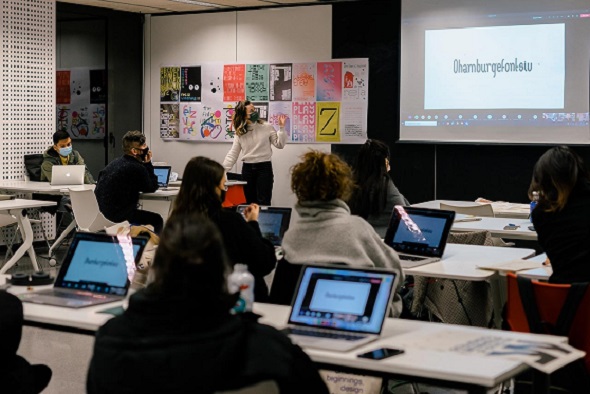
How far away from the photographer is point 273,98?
39.9 feet

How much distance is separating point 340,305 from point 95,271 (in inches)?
48.7

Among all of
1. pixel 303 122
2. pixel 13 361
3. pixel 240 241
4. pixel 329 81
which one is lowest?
pixel 13 361

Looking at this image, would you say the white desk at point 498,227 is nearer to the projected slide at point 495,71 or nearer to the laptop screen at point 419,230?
the laptop screen at point 419,230

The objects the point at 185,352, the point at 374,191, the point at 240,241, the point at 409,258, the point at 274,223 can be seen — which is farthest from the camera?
the point at 374,191

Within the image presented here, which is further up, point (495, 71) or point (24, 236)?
point (495, 71)

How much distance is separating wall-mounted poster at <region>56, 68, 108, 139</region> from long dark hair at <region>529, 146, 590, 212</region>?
9.14m

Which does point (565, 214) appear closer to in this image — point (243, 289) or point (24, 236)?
point (243, 289)

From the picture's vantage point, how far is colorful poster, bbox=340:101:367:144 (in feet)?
37.7

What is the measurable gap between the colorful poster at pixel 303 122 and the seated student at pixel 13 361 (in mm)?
8512

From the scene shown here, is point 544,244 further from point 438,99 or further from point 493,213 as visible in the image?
point 438,99

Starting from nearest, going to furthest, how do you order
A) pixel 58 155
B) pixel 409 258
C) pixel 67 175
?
pixel 409 258 → pixel 67 175 → pixel 58 155

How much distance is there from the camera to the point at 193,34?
12.8 meters

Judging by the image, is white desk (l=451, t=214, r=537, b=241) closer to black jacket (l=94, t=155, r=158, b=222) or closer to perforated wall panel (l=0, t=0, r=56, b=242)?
black jacket (l=94, t=155, r=158, b=222)

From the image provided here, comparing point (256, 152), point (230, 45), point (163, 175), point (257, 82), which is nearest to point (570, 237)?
point (163, 175)
